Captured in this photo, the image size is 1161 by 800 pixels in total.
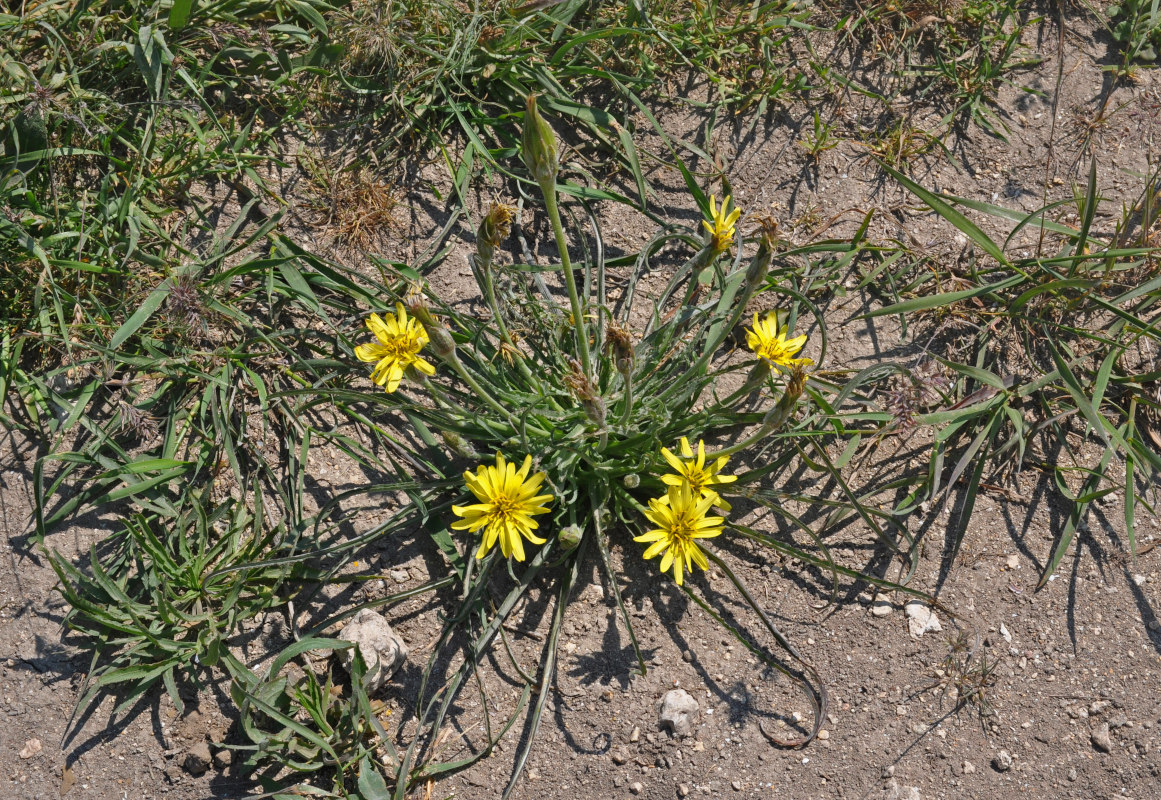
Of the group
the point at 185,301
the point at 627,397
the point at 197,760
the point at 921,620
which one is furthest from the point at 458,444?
the point at 921,620

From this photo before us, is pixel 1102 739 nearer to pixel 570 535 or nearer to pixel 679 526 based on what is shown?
pixel 679 526

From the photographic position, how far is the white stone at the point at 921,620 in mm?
2549

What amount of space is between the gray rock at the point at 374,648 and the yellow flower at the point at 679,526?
32.4 inches

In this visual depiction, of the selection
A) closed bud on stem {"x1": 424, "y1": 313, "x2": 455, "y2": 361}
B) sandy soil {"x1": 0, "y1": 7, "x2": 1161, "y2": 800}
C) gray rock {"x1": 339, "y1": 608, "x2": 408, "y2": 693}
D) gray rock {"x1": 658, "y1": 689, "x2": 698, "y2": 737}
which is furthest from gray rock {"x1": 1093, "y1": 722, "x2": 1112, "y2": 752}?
closed bud on stem {"x1": 424, "y1": 313, "x2": 455, "y2": 361}

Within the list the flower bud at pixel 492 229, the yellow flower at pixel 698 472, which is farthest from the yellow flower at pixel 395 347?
the yellow flower at pixel 698 472

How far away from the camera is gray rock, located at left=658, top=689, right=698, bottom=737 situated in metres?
2.41

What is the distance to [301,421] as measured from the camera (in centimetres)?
269

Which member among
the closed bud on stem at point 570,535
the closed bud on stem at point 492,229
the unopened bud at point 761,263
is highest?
the unopened bud at point 761,263

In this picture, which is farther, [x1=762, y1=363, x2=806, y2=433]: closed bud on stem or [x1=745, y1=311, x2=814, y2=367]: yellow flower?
[x1=745, y1=311, x2=814, y2=367]: yellow flower

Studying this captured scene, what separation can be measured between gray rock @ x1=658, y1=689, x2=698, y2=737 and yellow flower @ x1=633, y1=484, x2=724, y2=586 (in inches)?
18.2

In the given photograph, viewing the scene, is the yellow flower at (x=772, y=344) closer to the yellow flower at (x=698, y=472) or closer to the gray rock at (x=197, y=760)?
the yellow flower at (x=698, y=472)

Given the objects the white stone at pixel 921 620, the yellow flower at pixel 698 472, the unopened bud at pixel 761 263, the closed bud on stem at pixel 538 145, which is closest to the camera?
the closed bud on stem at pixel 538 145

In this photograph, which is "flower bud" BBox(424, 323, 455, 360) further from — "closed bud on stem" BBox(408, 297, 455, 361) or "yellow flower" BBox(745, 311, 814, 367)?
"yellow flower" BBox(745, 311, 814, 367)

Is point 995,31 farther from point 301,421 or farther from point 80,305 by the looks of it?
point 80,305
